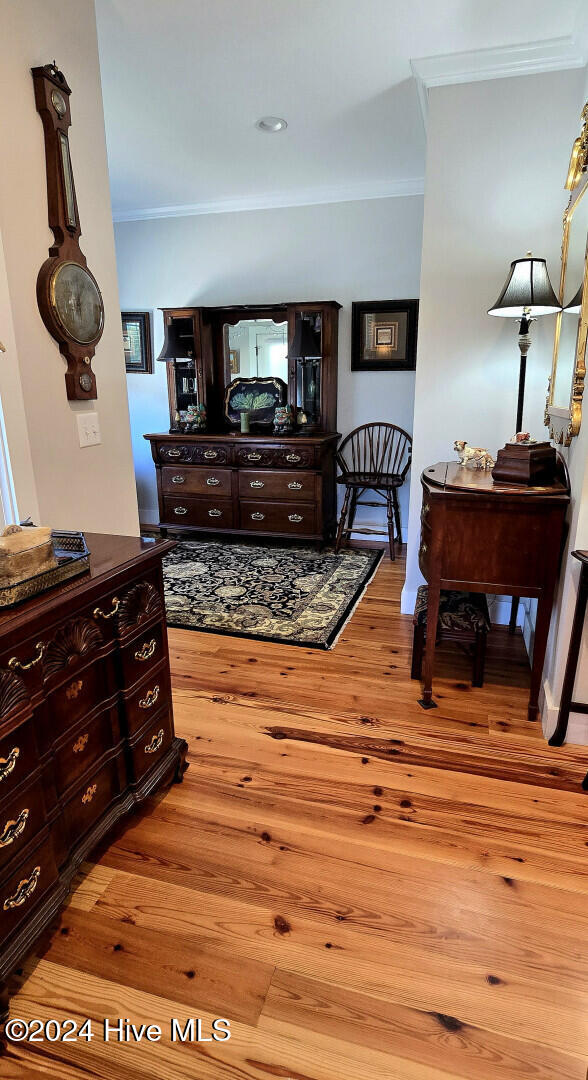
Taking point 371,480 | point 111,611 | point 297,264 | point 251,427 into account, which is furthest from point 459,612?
point 297,264

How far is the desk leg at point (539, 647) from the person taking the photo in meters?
2.13

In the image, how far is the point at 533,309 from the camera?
245cm

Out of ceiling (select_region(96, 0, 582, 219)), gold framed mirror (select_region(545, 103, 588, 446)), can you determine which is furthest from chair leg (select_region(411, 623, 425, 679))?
ceiling (select_region(96, 0, 582, 219))

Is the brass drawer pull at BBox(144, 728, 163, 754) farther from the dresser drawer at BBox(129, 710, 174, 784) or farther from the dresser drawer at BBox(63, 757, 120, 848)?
the dresser drawer at BBox(63, 757, 120, 848)

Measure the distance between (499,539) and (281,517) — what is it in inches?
94.9

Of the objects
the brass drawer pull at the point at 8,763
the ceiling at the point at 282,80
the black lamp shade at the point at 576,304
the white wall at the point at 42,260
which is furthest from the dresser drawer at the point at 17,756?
the ceiling at the point at 282,80

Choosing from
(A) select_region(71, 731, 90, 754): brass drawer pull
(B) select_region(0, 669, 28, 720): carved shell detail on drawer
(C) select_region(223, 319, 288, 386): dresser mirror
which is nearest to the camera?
(B) select_region(0, 669, 28, 720): carved shell detail on drawer

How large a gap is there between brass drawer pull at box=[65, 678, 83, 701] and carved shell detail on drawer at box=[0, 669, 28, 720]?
19 cm

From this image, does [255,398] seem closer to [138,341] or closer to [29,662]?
[138,341]

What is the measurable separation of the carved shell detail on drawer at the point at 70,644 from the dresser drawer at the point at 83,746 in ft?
0.60

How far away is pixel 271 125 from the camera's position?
3139 millimetres

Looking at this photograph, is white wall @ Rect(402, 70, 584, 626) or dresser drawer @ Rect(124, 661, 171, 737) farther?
white wall @ Rect(402, 70, 584, 626)

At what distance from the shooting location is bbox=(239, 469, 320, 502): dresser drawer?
4242mm

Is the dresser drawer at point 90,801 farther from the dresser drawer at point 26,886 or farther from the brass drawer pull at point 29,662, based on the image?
the brass drawer pull at point 29,662
